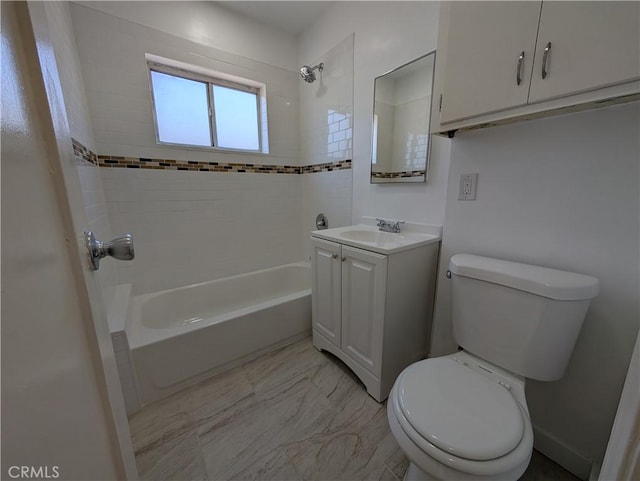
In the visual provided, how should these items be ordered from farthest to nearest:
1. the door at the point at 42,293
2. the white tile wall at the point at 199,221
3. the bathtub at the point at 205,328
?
the white tile wall at the point at 199,221, the bathtub at the point at 205,328, the door at the point at 42,293

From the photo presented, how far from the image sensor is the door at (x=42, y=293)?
0.90 feet

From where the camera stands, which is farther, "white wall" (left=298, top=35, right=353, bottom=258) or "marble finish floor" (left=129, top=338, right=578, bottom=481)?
"white wall" (left=298, top=35, right=353, bottom=258)

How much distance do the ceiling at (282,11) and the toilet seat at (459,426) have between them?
8.16 feet

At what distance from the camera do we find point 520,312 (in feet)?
3.14

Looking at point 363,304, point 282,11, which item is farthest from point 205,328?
point 282,11

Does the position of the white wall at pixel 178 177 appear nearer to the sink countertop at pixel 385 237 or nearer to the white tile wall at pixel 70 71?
the white tile wall at pixel 70 71

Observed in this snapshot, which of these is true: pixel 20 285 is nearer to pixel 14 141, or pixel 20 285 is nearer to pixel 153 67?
pixel 14 141

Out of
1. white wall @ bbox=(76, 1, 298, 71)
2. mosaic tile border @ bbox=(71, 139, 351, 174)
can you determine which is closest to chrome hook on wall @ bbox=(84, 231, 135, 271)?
mosaic tile border @ bbox=(71, 139, 351, 174)

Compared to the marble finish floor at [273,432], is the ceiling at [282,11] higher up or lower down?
higher up

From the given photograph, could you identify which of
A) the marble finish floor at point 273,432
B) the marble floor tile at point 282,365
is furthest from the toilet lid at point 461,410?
the marble floor tile at point 282,365

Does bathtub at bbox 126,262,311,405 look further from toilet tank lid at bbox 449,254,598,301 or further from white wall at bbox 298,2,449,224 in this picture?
toilet tank lid at bbox 449,254,598,301

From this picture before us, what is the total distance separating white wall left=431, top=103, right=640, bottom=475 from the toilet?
0.12 m

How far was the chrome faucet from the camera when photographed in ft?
5.45

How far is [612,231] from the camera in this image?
0.90 meters
